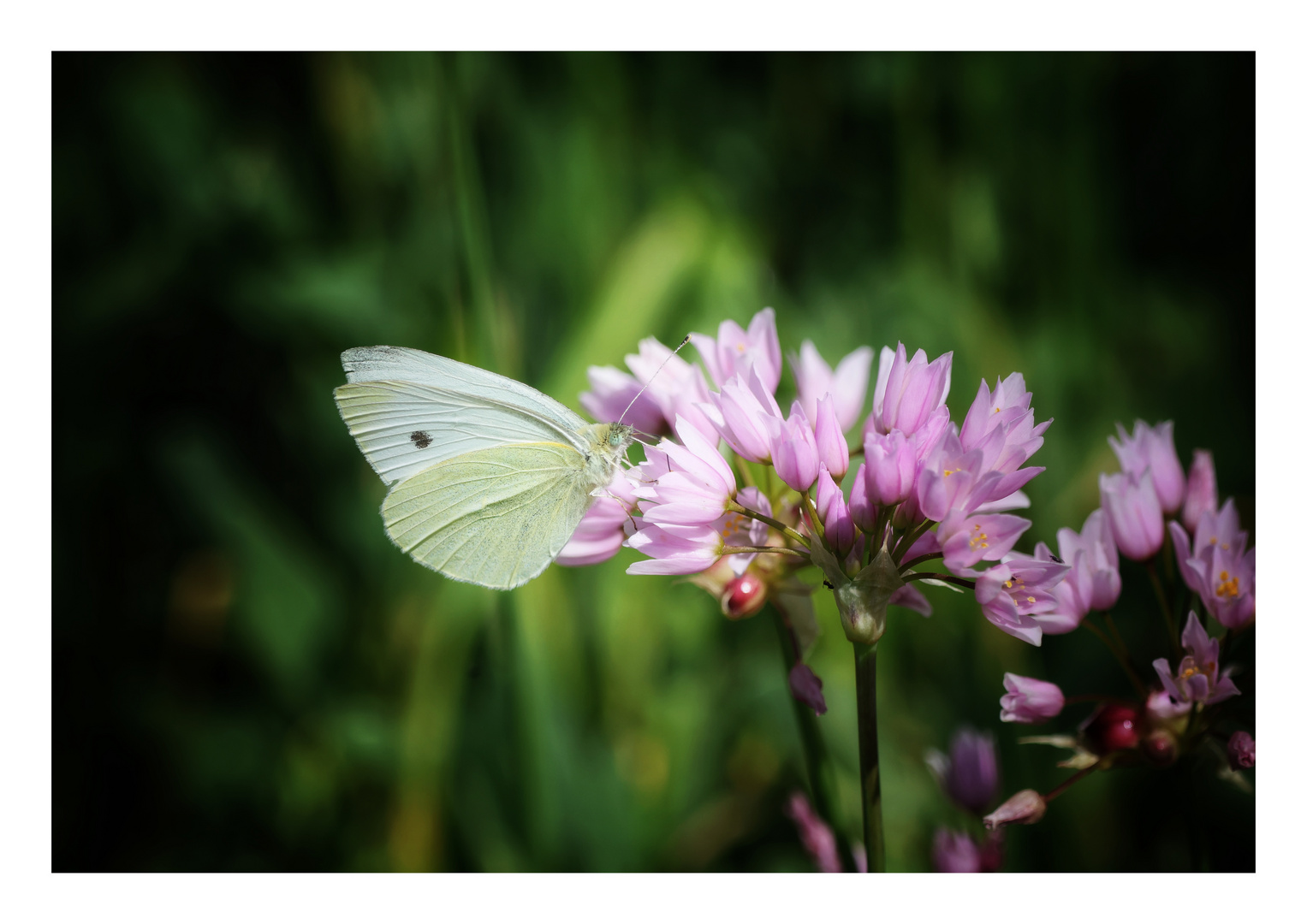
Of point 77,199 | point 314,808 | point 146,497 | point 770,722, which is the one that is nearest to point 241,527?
point 146,497

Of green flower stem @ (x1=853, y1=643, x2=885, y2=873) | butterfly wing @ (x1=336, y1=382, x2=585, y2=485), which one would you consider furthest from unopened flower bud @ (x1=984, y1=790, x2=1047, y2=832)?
butterfly wing @ (x1=336, y1=382, x2=585, y2=485)

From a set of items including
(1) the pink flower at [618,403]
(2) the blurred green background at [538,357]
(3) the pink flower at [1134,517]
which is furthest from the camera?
(2) the blurred green background at [538,357]

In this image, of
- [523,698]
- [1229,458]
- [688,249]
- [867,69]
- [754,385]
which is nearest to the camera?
[754,385]

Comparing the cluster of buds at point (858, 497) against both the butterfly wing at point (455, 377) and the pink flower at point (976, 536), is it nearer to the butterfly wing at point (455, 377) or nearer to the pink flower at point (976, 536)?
the pink flower at point (976, 536)

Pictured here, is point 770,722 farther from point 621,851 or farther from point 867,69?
point 867,69

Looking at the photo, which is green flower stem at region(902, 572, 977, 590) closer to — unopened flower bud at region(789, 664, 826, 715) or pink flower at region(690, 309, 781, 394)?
unopened flower bud at region(789, 664, 826, 715)

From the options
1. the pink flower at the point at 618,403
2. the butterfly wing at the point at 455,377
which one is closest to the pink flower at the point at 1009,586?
the pink flower at the point at 618,403

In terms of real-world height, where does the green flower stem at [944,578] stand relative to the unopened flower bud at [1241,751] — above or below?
above
